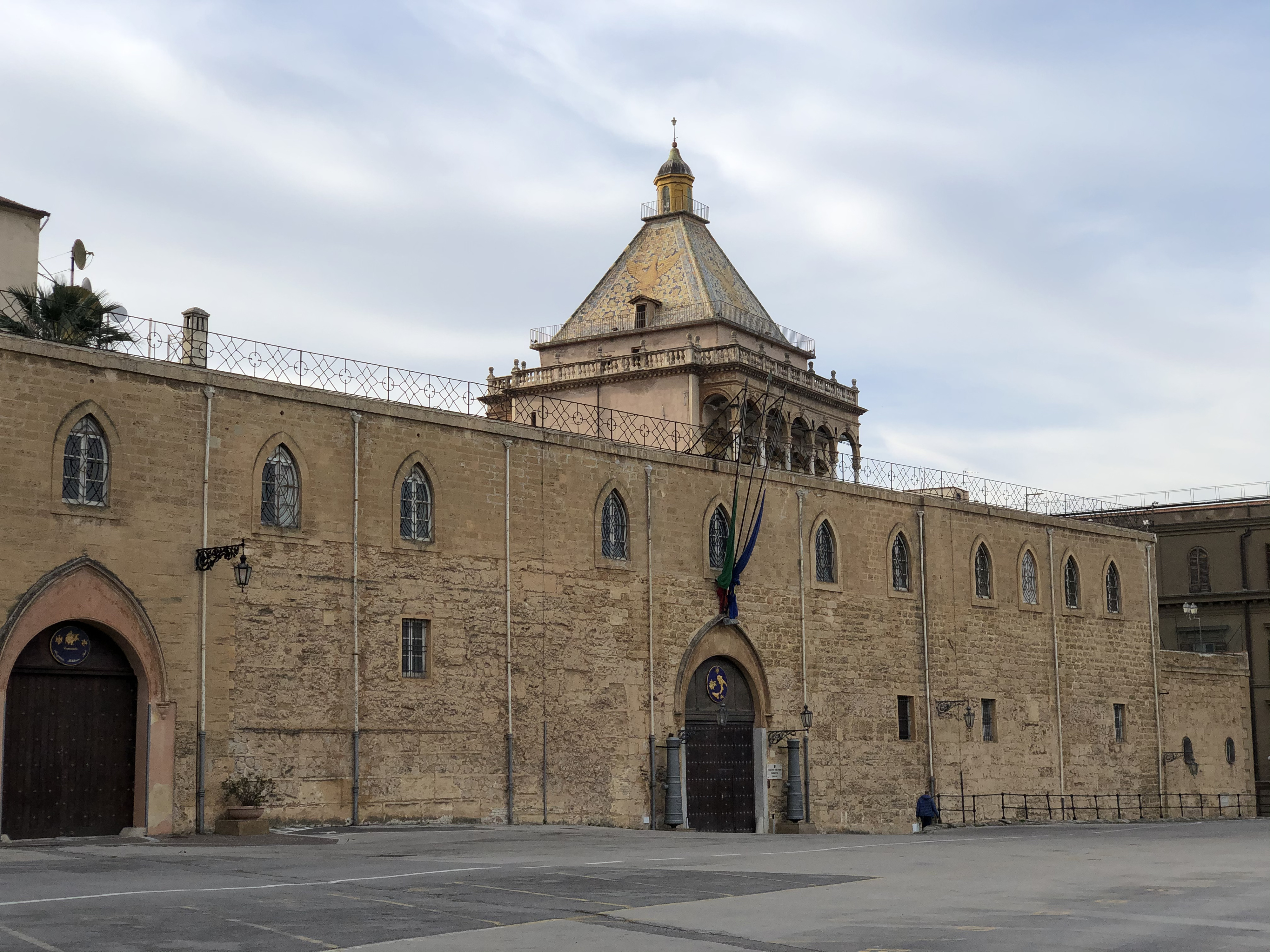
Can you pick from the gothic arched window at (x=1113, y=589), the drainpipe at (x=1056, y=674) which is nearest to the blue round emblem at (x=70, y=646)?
the drainpipe at (x=1056, y=674)

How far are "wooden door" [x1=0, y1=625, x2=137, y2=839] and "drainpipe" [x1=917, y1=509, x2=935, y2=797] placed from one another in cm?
1929

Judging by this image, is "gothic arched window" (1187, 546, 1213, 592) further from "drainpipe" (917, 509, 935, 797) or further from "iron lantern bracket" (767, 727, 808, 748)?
"iron lantern bracket" (767, 727, 808, 748)

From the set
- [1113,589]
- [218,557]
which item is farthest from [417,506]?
[1113,589]

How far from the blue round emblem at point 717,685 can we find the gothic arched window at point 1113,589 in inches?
610

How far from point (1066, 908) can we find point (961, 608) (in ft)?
76.6

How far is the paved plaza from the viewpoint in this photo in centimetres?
1159

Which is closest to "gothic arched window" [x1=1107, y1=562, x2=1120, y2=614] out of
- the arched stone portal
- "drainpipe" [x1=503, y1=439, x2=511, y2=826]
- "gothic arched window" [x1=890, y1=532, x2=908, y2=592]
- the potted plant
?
"gothic arched window" [x1=890, y1=532, x2=908, y2=592]

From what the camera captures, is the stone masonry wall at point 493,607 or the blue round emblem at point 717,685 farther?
the blue round emblem at point 717,685

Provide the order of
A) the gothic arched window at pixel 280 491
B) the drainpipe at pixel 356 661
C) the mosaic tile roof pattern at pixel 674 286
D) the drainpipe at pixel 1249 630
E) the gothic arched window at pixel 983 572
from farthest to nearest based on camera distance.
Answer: the mosaic tile roof pattern at pixel 674 286 < the drainpipe at pixel 1249 630 < the gothic arched window at pixel 983 572 < the drainpipe at pixel 356 661 < the gothic arched window at pixel 280 491

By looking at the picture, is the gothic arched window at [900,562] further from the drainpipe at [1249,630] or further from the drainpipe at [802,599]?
the drainpipe at [1249,630]

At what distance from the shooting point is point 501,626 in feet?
87.4

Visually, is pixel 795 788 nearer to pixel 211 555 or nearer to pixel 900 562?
pixel 900 562

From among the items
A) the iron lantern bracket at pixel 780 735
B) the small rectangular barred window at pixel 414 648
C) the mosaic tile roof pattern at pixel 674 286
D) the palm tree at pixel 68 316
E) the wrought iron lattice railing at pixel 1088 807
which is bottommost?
the wrought iron lattice railing at pixel 1088 807

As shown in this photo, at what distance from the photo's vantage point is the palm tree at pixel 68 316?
Result: 79.8 feet
